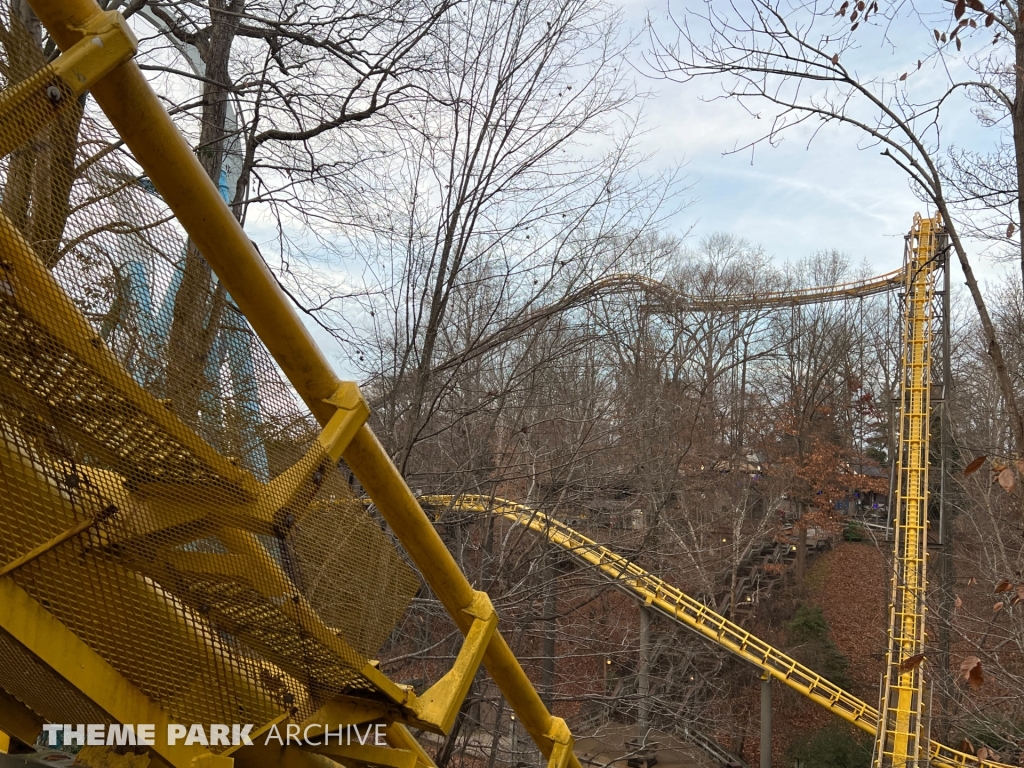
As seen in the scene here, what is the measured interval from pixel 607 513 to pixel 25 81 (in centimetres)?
649

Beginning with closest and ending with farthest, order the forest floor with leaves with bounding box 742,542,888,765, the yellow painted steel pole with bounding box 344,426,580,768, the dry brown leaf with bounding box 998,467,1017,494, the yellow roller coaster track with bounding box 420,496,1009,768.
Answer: the yellow painted steel pole with bounding box 344,426,580,768, the dry brown leaf with bounding box 998,467,1017,494, the yellow roller coaster track with bounding box 420,496,1009,768, the forest floor with leaves with bounding box 742,542,888,765

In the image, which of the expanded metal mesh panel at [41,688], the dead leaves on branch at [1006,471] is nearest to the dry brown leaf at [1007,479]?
the dead leaves on branch at [1006,471]

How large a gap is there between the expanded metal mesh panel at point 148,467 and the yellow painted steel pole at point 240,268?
6 cm

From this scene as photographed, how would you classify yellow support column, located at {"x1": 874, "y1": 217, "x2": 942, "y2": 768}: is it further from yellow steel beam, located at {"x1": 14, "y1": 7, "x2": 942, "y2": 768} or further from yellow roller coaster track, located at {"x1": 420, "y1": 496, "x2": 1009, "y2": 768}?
yellow steel beam, located at {"x1": 14, "y1": 7, "x2": 942, "y2": 768}

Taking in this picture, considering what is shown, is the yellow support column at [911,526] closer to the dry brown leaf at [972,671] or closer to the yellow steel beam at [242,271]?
the dry brown leaf at [972,671]

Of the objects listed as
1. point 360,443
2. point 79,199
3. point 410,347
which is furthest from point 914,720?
point 79,199

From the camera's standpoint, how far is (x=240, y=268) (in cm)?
168

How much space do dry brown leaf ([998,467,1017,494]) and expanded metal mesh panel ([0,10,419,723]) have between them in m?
2.27

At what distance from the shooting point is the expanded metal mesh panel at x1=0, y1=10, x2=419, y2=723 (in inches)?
52.6

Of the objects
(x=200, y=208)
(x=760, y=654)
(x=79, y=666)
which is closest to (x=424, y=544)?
Answer: (x=79, y=666)

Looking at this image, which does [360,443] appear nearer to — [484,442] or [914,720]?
[484,442]

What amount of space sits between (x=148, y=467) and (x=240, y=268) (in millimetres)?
471

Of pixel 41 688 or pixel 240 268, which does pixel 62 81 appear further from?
pixel 41 688

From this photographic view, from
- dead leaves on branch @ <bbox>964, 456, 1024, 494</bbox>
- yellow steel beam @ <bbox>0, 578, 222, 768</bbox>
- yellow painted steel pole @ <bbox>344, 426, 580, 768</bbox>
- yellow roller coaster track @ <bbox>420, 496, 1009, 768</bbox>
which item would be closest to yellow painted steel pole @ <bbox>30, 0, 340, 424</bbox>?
yellow painted steel pole @ <bbox>344, 426, 580, 768</bbox>
